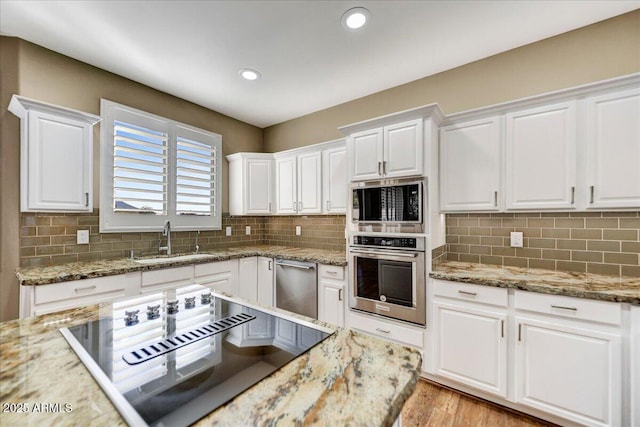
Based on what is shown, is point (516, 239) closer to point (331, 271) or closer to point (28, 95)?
point (331, 271)

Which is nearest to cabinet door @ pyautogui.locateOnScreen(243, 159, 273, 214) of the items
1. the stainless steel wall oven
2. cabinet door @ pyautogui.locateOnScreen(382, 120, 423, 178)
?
the stainless steel wall oven

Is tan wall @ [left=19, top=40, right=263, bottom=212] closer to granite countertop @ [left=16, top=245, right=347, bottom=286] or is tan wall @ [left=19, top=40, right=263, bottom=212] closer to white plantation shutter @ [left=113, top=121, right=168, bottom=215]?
white plantation shutter @ [left=113, top=121, right=168, bottom=215]

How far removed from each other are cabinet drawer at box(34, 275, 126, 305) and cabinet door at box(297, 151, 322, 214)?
1933mm

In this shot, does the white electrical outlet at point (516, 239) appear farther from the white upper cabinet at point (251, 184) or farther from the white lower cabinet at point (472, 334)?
the white upper cabinet at point (251, 184)

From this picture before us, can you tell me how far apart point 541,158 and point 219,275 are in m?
3.08

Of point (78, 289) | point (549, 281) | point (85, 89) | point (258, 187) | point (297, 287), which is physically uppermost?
point (85, 89)

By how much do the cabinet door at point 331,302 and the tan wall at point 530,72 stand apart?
6.43 ft

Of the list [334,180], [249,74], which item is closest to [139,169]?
[249,74]

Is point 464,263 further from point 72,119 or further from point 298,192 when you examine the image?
point 72,119

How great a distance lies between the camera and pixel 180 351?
828 mm

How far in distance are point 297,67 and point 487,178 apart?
1.96 m

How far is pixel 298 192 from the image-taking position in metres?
3.44

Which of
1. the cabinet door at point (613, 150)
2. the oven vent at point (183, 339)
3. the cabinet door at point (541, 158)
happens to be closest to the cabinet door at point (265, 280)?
the oven vent at point (183, 339)

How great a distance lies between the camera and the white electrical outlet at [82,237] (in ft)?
8.08
